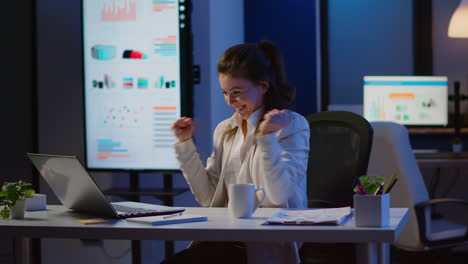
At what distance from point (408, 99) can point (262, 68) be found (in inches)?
115

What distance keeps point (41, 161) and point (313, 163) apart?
98 centimetres

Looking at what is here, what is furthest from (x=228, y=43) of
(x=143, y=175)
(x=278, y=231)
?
(x=278, y=231)

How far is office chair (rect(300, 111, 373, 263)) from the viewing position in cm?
238

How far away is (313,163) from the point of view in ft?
8.32

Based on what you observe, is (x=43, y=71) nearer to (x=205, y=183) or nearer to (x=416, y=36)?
(x=205, y=183)

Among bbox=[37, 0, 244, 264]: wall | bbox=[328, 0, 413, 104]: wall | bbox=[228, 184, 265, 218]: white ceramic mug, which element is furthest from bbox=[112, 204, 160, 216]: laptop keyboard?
bbox=[328, 0, 413, 104]: wall

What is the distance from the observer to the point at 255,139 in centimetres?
233

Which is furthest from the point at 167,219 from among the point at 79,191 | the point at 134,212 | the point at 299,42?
the point at 299,42

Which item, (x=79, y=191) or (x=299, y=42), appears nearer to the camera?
(x=79, y=191)

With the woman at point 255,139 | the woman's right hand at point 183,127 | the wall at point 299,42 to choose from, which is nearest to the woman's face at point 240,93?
the woman at point 255,139

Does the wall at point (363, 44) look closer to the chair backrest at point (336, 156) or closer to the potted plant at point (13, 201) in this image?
the chair backrest at point (336, 156)

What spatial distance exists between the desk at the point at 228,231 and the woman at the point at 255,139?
0.24 m

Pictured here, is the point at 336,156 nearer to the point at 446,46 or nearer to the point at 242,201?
the point at 242,201

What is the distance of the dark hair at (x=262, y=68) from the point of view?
2.36 meters
